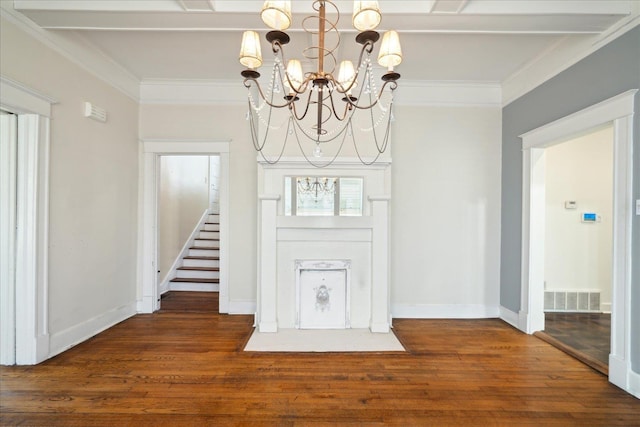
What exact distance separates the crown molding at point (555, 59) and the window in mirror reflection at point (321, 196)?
207cm

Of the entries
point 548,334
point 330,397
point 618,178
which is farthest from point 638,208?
point 330,397

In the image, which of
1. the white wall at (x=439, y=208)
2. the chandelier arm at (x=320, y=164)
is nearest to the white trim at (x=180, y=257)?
the white wall at (x=439, y=208)

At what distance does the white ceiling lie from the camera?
7.73ft

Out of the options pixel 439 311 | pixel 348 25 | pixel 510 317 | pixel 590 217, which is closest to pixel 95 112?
pixel 348 25

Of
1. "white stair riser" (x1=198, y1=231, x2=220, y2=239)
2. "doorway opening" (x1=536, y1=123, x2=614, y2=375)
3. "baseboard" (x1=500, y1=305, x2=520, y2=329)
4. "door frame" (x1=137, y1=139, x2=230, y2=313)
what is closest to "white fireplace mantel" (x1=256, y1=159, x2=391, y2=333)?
"door frame" (x1=137, y1=139, x2=230, y2=313)

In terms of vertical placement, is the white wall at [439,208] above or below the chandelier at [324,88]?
below

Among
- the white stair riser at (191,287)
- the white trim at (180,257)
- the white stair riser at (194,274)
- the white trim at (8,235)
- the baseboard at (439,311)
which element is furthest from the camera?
the white stair riser at (194,274)

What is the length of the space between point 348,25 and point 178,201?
411 centimetres

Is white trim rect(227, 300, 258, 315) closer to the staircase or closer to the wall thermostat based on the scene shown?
the staircase

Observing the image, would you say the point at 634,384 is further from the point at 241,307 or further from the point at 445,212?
the point at 241,307

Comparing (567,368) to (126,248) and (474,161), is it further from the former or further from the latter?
(126,248)

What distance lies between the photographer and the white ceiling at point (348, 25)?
7.73 ft

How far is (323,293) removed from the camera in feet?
11.3

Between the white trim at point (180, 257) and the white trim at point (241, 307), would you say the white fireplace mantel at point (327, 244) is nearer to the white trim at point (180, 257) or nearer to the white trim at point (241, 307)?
the white trim at point (241, 307)
